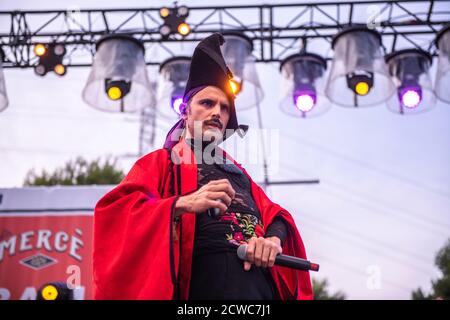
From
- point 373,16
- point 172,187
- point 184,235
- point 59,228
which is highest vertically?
point 373,16

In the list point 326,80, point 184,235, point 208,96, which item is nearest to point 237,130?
point 208,96

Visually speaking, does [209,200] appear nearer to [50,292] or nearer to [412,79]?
[50,292]

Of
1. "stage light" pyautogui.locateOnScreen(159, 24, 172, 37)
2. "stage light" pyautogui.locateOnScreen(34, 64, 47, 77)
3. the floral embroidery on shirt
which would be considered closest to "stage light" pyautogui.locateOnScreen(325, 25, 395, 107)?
"stage light" pyautogui.locateOnScreen(159, 24, 172, 37)

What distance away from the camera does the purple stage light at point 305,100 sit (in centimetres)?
612

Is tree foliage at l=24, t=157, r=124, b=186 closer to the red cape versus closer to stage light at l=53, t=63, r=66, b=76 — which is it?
stage light at l=53, t=63, r=66, b=76

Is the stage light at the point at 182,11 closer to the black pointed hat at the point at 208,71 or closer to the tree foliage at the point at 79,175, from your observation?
the black pointed hat at the point at 208,71

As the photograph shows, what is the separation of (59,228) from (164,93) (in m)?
2.26

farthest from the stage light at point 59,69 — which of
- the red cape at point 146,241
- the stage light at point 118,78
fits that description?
the red cape at point 146,241

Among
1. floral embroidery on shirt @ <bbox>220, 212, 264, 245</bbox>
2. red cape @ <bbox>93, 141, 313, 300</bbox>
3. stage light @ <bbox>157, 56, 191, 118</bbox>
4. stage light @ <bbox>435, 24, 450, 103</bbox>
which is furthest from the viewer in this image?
stage light @ <bbox>157, 56, 191, 118</bbox>

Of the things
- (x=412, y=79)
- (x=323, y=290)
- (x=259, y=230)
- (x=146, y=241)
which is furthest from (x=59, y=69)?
(x=323, y=290)

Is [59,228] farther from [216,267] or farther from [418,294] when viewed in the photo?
[418,294]

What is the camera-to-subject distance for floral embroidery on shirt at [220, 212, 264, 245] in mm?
1664

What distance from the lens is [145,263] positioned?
1455 mm

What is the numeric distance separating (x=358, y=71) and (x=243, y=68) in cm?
141
